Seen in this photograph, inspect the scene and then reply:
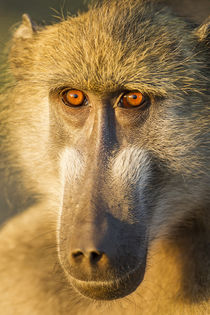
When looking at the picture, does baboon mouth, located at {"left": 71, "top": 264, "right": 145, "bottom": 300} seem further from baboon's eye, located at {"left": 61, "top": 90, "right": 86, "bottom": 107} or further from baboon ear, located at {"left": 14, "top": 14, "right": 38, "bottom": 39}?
baboon ear, located at {"left": 14, "top": 14, "right": 38, "bottom": 39}

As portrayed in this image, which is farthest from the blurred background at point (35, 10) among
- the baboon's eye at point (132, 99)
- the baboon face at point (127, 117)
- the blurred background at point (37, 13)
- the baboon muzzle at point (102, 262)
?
the baboon muzzle at point (102, 262)

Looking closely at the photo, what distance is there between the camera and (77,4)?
9.23ft

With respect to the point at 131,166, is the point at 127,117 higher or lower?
→ higher

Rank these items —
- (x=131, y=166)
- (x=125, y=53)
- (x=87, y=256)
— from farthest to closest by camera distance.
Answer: (x=125, y=53) < (x=131, y=166) < (x=87, y=256)

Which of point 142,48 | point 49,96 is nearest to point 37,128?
point 49,96

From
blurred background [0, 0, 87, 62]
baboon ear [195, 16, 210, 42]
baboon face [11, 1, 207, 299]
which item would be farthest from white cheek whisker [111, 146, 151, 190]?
blurred background [0, 0, 87, 62]

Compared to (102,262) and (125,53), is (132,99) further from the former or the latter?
(102,262)

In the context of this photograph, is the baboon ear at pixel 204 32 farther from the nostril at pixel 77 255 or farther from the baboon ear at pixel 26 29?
the nostril at pixel 77 255

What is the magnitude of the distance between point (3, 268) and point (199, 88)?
1429mm

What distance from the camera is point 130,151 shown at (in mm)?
2223

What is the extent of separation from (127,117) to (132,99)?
10 cm

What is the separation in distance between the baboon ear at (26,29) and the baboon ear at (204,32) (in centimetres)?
93

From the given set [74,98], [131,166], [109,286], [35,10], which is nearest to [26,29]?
[74,98]

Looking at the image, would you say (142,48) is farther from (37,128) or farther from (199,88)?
(37,128)
